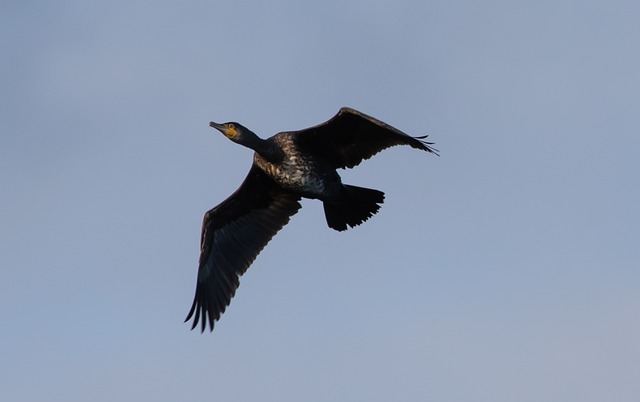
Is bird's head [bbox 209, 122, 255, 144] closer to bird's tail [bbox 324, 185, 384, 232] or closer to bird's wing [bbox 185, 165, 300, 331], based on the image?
bird's wing [bbox 185, 165, 300, 331]

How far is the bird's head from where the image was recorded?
12.8 m

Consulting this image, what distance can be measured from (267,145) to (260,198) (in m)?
1.46

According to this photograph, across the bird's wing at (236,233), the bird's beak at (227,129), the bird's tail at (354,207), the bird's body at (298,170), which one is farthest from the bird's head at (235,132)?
the bird's tail at (354,207)

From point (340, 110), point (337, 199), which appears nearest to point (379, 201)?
point (337, 199)

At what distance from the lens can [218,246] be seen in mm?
14070

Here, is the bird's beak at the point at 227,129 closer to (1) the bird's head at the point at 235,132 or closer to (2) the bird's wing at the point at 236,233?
(1) the bird's head at the point at 235,132

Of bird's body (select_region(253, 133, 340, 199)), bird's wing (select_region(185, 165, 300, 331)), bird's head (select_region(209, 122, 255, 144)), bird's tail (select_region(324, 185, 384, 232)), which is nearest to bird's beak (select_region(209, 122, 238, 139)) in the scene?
bird's head (select_region(209, 122, 255, 144))

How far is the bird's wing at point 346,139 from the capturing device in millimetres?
12594

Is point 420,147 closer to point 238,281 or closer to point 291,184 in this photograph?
point 291,184

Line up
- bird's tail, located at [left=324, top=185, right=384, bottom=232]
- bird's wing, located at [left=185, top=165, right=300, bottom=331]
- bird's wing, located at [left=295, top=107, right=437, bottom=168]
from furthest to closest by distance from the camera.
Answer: bird's wing, located at [left=185, top=165, right=300, bottom=331] → bird's tail, located at [left=324, top=185, right=384, bottom=232] → bird's wing, located at [left=295, top=107, right=437, bottom=168]

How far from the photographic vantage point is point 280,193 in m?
14.1

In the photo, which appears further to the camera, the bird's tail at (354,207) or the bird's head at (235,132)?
the bird's tail at (354,207)

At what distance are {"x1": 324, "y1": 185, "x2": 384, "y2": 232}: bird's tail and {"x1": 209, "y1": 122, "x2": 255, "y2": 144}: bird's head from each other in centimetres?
140

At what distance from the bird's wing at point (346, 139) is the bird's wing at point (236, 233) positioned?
3.84 ft
